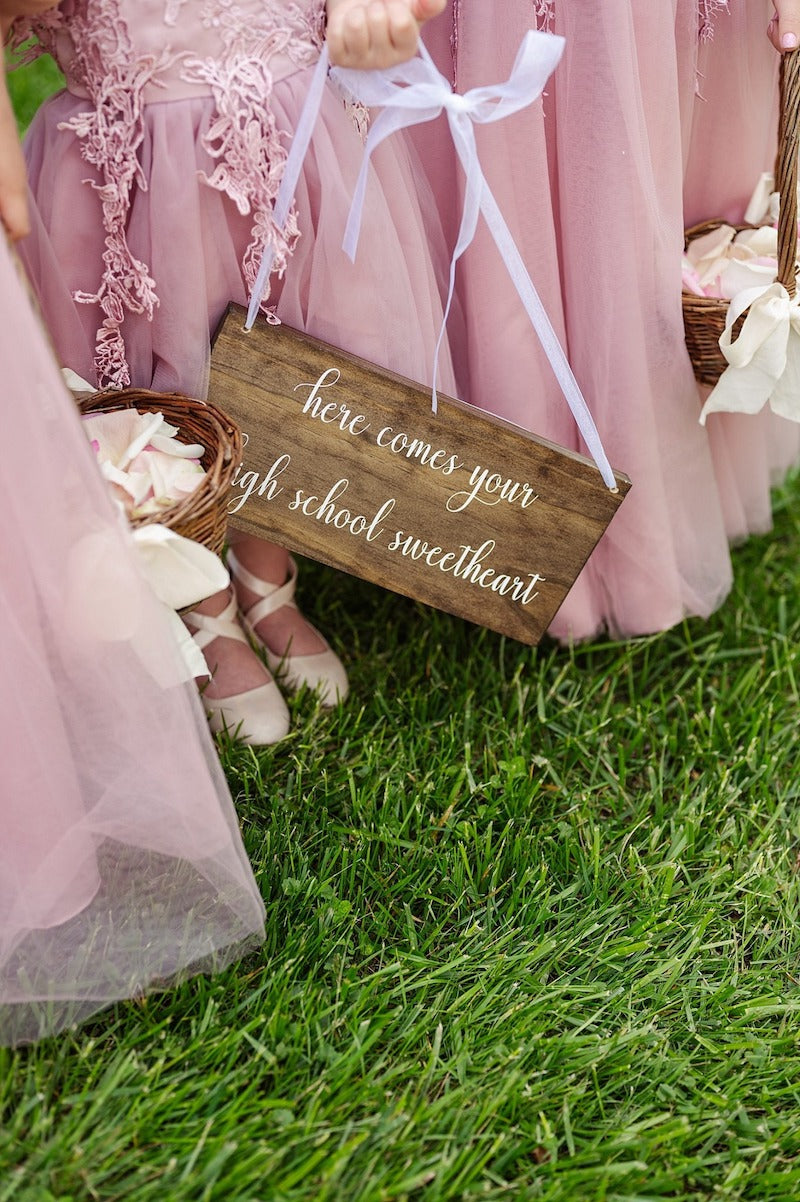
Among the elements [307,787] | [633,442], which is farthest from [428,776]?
[633,442]

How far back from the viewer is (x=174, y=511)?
1.02 metres

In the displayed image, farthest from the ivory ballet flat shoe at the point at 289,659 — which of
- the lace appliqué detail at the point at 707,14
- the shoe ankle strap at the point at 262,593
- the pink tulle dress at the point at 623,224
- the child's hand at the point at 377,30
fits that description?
the lace appliqué detail at the point at 707,14

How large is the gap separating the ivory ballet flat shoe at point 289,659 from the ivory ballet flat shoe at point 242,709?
0.22ft

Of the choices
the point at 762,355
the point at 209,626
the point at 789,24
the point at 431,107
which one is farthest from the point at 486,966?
the point at 789,24

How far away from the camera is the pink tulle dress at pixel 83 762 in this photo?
93cm

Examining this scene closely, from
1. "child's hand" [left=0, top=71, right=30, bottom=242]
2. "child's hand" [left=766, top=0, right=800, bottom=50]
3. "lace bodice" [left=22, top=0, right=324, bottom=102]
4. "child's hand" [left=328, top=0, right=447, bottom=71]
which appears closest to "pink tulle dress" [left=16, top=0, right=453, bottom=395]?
"lace bodice" [left=22, top=0, right=324, bottom=102]

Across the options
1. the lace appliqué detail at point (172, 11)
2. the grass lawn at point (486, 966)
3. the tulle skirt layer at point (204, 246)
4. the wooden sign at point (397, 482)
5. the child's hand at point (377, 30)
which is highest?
the lace appliqué detail at point (172, 11)

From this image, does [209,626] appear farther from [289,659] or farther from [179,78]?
[179,78]

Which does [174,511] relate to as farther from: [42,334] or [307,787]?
[307,787]

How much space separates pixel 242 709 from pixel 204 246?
580 millimetres

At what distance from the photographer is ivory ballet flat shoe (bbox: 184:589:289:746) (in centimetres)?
145

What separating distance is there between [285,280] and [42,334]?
0.40 meters

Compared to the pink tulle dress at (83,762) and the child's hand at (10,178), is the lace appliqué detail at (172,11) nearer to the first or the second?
the child's hand at (10,178)

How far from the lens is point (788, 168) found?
4.19 feet
